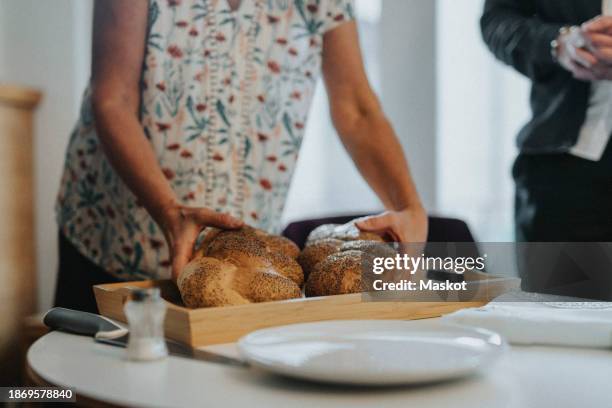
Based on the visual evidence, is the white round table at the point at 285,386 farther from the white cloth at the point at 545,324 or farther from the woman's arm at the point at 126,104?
the woman's arm at the point at 126,104

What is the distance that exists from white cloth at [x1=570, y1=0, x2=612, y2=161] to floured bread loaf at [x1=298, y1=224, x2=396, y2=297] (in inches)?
25.2

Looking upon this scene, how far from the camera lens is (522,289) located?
0.90 m

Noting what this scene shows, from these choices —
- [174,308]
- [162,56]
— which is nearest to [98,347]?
[174,308]

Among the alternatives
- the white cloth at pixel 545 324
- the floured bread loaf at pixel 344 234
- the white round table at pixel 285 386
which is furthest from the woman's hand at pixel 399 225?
the white round table at pixel 285 386

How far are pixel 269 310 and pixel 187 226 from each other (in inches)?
9.5

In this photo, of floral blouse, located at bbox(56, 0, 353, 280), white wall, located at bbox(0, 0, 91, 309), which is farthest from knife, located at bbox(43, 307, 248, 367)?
white wall, located at bbox(0, 0, 91, 309)

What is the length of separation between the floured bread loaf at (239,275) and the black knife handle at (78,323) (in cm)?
9

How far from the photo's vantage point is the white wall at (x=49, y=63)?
2207 millimetres

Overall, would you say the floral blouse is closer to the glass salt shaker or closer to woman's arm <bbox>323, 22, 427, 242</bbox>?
woman's arm <bbox>323, 22, 427, 242</bbox>

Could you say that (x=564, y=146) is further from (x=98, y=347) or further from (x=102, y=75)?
(x=98, y=347)

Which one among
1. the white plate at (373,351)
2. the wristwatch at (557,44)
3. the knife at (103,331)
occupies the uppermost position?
the wristwatch at (557,44)

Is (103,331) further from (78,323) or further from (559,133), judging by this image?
(559,133)

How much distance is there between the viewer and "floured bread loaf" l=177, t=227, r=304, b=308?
28.6 inches

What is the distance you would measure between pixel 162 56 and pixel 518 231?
2.73ft
